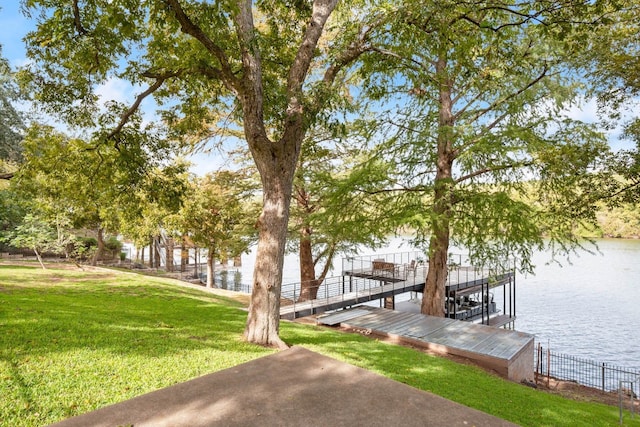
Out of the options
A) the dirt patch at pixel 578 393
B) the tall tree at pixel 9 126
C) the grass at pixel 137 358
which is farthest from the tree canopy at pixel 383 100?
the tall tree at pixel 9 126

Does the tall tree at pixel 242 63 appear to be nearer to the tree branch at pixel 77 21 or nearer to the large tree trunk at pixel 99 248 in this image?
the tree branch at pixel 77 21

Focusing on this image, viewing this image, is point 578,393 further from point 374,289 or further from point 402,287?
point 402,287

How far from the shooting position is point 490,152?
1231cm

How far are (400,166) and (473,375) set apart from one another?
8.32m

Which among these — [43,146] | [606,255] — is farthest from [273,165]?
[606,255]

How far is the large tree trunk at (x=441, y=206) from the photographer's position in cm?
1302

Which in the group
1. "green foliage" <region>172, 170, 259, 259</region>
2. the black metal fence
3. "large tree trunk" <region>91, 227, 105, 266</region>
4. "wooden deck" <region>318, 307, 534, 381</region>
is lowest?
the black metal fence

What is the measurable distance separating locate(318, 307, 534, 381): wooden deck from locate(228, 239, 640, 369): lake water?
9.23ft

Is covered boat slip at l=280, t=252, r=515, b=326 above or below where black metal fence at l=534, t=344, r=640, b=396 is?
above

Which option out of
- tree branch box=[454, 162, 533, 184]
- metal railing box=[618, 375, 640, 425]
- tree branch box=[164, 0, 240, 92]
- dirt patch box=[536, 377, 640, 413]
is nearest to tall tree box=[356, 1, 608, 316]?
tree branch box=[454, 162, 533, 184]

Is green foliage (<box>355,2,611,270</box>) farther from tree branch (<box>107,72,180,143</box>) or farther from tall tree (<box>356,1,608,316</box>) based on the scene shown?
tree branch (<box>107,72,180,143</box>)

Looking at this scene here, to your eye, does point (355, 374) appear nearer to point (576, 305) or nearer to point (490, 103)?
point (490, 103)

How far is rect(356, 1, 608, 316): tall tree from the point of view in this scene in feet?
38.0

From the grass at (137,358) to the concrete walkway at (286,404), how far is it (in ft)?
1.83
